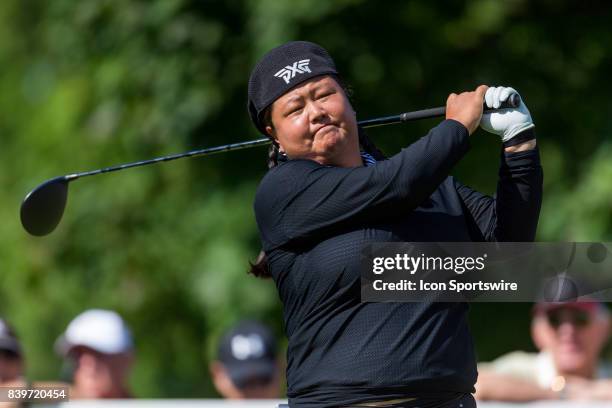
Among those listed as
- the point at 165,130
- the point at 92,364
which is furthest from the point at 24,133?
the point at 92,364

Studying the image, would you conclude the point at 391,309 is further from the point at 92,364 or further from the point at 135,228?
the point at 135,228

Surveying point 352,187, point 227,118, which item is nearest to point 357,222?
point 352,187

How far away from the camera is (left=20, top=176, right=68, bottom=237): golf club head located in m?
3.67

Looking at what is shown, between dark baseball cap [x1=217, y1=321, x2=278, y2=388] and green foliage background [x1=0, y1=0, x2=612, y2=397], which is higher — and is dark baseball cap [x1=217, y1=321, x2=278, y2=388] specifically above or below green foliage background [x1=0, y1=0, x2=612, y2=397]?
below

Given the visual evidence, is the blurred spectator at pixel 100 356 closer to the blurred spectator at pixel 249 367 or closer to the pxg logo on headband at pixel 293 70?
the blurred spectator at pixel 249 367

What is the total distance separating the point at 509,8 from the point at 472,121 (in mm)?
4939

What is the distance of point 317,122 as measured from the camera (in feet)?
9.64

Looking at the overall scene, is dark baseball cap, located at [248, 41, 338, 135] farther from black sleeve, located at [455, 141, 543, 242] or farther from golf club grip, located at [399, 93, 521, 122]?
black sleeve, located at [455, 141, 543, 242]

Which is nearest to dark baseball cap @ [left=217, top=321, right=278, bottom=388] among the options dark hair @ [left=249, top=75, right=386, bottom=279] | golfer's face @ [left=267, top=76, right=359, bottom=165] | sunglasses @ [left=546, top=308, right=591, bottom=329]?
sunglasses @ [left=546, top=308, right=591, bottom=329]

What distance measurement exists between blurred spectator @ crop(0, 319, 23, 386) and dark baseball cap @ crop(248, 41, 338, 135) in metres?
2.56

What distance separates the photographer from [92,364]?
18.3 feet

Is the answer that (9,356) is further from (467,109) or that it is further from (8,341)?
(467,109)

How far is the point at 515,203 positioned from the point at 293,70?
2.14 feet

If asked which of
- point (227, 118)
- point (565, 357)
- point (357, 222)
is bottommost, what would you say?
point (357, 222)
